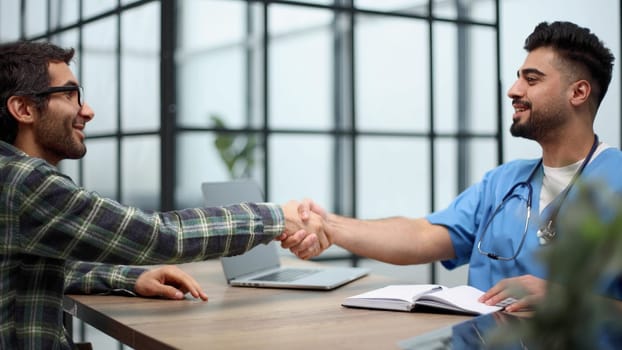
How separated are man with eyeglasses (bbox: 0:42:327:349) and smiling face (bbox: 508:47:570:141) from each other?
724 mm

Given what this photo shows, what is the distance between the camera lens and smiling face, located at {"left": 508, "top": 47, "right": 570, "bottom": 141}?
76.3 inches

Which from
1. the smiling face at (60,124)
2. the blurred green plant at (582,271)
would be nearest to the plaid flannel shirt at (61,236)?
the smiling face at (60,124)

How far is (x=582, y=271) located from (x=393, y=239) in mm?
1604

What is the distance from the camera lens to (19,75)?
155cm

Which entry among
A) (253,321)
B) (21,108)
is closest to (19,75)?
(21,108)

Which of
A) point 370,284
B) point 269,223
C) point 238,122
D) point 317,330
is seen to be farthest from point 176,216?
point 238,122

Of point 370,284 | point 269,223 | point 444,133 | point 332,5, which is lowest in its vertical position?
point 370,284

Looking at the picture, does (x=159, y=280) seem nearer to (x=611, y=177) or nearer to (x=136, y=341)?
(x=136, y=341)

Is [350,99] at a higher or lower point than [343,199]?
higher

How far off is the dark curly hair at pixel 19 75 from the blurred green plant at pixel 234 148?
1.49 m

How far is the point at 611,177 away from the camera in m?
1.77

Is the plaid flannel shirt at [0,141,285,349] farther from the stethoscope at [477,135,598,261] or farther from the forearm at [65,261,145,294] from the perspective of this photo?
the stethoscope at [477,135,598,261]

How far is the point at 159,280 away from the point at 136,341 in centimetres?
40

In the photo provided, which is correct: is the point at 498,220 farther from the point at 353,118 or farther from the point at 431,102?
the point at 431,102
